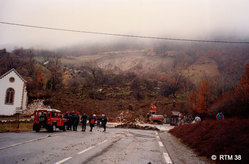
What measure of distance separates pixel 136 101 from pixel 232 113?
41.3 metres

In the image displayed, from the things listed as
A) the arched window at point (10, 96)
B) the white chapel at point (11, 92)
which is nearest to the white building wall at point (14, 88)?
the white chapel at point (11, 92)

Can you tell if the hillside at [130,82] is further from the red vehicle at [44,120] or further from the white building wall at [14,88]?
the red vehicle at [44,120]

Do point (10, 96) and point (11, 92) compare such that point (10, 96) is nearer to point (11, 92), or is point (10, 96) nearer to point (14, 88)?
point (11, 92)

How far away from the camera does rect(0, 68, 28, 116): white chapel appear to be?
43.3 m

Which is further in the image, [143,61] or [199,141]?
[143,61]

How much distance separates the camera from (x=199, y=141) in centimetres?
1111

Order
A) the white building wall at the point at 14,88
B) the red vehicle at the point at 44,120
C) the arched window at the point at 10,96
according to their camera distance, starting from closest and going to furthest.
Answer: the red vehicle at the point at 44,120 < the white building wall at the point at 14,88 < the arched window at the point at 10,96

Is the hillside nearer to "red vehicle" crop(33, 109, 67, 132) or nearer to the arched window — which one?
the arched window

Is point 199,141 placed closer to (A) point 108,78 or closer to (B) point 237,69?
(A) point 108,78

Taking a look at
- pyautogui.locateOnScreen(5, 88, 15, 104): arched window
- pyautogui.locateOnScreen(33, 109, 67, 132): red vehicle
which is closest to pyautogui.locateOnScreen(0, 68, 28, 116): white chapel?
pyautogui.locateOnScreen(5, 88, 15, 104): arched window

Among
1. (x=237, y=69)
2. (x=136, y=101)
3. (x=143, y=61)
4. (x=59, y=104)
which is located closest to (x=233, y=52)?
(x=237, y=69)

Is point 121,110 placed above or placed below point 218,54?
below

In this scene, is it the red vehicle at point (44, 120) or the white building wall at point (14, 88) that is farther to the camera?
the white building wall at point (14, 88)

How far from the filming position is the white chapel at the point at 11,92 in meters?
43.3
